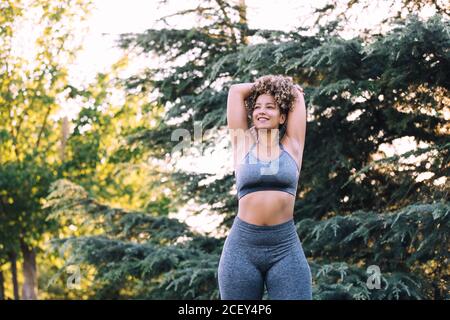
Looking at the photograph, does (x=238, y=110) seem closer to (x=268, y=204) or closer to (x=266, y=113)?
(x=266, y=113)

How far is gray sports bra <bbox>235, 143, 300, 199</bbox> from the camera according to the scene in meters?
3.06

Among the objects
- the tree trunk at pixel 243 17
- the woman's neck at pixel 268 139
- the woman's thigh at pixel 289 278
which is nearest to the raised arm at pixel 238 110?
the woman's neck at pixel 268 139

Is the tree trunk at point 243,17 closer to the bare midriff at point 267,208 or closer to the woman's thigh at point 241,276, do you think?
the bare midriff at point 267,208

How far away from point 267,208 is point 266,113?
44cm

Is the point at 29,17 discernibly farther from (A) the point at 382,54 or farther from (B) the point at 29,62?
(A) the point at 382,54

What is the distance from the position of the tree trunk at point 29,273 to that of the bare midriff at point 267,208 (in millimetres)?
12464

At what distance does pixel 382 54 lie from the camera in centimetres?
695

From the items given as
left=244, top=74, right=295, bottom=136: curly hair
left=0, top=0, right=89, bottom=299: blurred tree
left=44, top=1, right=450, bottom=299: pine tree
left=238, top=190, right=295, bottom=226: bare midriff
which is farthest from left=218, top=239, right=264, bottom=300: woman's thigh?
left=0, top=0, right=89, bottom=299: blurred tree

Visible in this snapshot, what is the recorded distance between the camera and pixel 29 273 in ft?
49.2

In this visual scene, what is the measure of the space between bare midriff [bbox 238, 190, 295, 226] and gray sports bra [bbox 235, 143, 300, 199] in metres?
0.03

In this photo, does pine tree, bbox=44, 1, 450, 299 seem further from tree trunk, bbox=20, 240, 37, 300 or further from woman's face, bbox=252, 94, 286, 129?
tree trunk, bbox=20, 240, 37, 300

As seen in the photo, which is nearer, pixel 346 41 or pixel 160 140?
pixel 346 41
